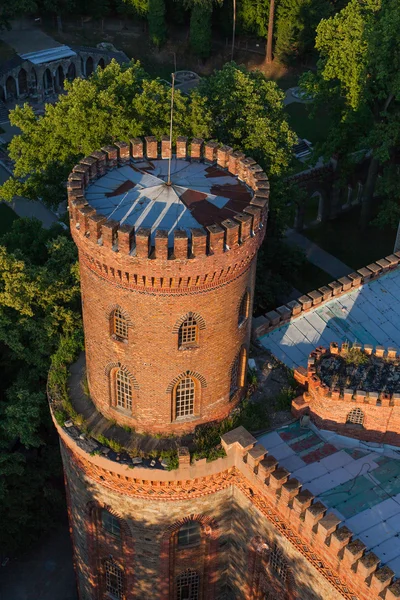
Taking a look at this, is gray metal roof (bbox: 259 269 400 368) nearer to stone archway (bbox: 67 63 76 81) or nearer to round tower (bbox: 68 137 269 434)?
round tower (bbox: 68 137 269 434)

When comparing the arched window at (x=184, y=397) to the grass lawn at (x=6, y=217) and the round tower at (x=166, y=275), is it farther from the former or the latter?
the grass lawn at (x=6, y=217)

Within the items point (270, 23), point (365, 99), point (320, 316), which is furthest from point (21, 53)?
point (320, 316)

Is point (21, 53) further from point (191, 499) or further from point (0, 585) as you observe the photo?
point (191, 499)

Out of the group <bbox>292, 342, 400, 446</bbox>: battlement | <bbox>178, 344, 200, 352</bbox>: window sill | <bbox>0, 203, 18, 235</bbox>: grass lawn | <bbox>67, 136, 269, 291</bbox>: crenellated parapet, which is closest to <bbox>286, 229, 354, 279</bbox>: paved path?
<bbox>0, 203, 18, 235</bbox>: grass lawn

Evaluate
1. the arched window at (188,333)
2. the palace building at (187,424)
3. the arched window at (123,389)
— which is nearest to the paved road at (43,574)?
the palace building at (187,424)

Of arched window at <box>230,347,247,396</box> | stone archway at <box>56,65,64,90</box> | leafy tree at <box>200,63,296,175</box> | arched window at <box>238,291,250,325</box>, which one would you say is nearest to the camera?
arched window at <box>238,291,250,325</box>

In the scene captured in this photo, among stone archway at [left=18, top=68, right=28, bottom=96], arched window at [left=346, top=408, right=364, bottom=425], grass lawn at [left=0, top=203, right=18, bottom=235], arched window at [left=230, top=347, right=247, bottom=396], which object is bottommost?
grass lawn at [left=0, top=203, right=18, bottom=235]
